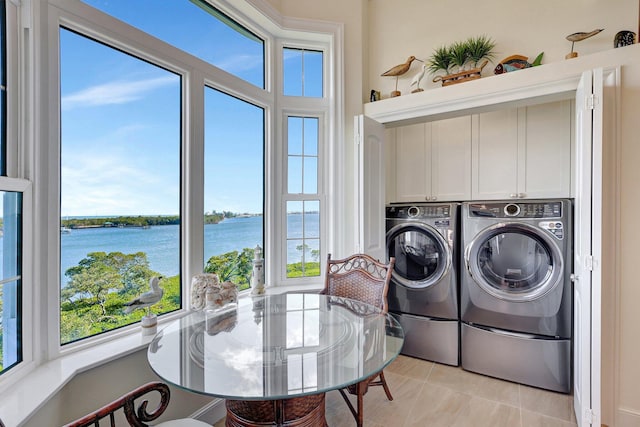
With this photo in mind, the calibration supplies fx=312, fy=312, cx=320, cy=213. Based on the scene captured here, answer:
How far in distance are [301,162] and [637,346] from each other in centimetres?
255

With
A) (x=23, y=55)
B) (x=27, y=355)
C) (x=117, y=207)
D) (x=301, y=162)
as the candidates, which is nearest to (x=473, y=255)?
(x=301, y=162)

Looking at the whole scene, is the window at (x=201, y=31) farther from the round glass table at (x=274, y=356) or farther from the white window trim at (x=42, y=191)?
the round glass table at (x=274, y=356)

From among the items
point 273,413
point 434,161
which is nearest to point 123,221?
point 273,413

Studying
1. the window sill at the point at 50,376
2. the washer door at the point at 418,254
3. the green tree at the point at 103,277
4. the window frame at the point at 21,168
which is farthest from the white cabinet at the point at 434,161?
the window frame at the point at 21,168

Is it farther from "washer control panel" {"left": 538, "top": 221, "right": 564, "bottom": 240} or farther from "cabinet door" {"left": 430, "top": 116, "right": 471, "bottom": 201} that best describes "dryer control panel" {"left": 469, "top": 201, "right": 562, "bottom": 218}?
"cabinet door" {"left": 430, "top": 116, "right": 471, "bottom": 201}

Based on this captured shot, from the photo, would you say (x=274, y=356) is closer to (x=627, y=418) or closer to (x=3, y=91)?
(x=3, y=91)

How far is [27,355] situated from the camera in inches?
52.4

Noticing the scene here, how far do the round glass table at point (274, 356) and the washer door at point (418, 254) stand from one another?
103 centimetres

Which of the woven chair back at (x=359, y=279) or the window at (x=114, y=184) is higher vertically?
the window at (x=114, y=184)

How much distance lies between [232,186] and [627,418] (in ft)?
9.48

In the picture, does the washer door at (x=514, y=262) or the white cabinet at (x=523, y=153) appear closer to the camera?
the washer door at (x=514, y=262)


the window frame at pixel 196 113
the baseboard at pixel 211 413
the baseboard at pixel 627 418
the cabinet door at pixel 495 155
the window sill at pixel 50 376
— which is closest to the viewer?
the window sill at pixel 50 376

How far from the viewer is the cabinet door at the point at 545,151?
240cm

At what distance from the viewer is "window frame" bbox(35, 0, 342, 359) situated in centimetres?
143
